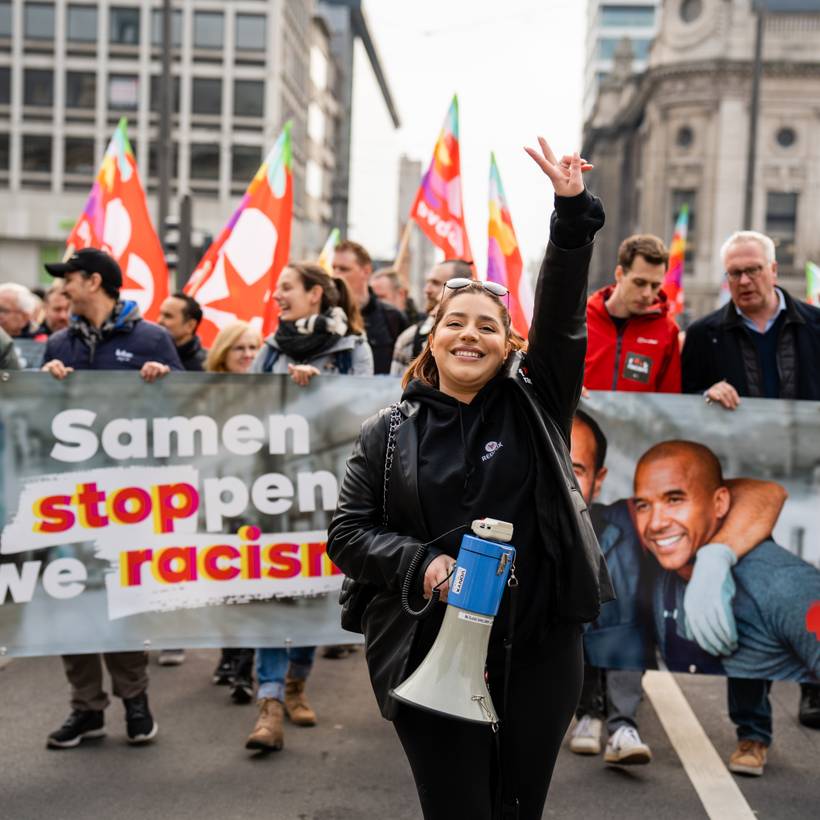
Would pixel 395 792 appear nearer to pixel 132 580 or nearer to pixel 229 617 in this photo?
pixel 229 617

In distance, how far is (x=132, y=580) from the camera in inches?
195

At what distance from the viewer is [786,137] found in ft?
210

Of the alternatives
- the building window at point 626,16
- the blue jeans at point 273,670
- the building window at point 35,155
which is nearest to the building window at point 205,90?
the building window at point 35,155

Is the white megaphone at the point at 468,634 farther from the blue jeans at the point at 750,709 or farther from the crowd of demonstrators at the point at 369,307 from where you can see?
the crowd of demonstrators at the point at 369,307

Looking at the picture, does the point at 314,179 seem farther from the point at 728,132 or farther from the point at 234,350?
the point at 234,350

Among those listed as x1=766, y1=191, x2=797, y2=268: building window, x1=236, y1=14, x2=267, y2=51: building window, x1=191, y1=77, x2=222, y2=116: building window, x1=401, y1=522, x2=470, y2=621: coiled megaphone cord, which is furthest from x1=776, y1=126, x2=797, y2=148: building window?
x1=401, y1=522, x2=470, y2=621: coiled megaphone cord

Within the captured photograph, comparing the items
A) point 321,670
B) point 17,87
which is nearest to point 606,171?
point 17,87

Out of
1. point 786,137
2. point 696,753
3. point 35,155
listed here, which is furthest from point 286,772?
point 786,137

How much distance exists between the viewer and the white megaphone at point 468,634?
8.57 ft

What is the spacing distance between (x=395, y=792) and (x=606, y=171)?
292 feet

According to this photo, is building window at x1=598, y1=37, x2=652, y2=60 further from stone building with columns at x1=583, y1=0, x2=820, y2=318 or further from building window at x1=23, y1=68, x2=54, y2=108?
building window at x1=23, y1=68, x2=54, y2=108

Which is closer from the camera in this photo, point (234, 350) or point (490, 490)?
point (490, 490)

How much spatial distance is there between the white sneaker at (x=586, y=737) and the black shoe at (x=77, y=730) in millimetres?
1998

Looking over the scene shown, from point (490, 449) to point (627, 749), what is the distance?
238cm
